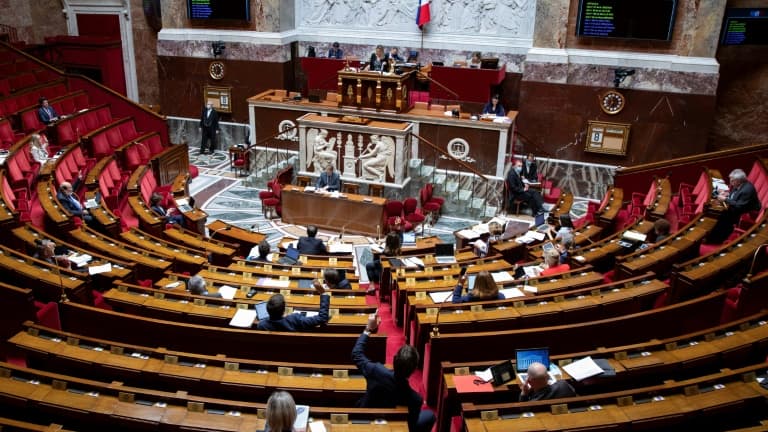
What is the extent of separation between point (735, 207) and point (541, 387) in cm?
497

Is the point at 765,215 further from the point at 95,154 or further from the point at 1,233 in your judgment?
the point at 95,154

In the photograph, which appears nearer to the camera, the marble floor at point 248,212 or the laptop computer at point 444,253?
the laptop computer at point 444,253

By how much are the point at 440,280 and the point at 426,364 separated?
1652mm

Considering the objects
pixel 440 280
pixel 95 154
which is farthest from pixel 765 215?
pixel 95 154

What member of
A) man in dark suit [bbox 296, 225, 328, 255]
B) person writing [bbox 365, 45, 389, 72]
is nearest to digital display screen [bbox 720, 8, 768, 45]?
person writing [bbox 365, 45, 389, 72]

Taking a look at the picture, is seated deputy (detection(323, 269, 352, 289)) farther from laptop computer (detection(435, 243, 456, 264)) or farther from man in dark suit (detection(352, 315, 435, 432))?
man in dark suit (detection(352, 315, 435, 432))

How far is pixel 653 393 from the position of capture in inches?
163

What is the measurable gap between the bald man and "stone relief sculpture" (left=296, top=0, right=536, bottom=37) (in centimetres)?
1154

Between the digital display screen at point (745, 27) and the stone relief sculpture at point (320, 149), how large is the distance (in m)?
8.08

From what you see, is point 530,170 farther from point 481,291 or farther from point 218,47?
point 218,47

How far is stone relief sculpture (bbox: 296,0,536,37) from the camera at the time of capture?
1423cm

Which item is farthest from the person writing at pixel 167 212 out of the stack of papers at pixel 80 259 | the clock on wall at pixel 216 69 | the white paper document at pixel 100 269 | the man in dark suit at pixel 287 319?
the clock on wall at pixel 216 69

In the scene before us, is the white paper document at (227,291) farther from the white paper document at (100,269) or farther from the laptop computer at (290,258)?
the laptop computer at (290,258)

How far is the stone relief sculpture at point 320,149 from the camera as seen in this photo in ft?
39.1
